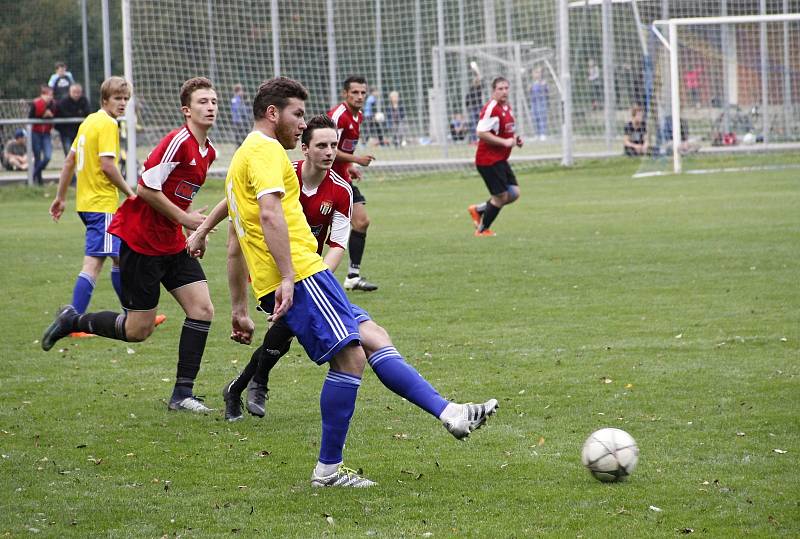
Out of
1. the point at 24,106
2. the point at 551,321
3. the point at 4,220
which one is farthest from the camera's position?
the point at 24,106

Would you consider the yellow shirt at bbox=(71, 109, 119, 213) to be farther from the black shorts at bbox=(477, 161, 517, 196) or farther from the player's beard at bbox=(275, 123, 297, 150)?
the black shorts at bbox=(477, 161, 517, 196)

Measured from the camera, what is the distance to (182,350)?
6.95 meters

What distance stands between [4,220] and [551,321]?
12730 mm

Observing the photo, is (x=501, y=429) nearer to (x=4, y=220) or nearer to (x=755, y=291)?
(x=755, y=291)

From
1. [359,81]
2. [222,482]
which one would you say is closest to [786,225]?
[359,81]

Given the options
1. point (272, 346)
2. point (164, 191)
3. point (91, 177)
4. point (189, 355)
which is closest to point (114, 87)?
point (91, 177)

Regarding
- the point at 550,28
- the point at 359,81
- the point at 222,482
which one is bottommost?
the point at 222,482

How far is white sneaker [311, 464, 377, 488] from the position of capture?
5.19 metres

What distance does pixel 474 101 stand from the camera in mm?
28094

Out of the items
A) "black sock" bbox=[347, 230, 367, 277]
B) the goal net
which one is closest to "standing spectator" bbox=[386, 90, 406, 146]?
the goal net

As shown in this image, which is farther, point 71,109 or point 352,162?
point 71,109

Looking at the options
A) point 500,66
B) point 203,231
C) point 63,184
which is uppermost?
point 500,66

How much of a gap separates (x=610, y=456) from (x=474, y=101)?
23.6m

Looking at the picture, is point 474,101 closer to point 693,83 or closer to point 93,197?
point 693,83
